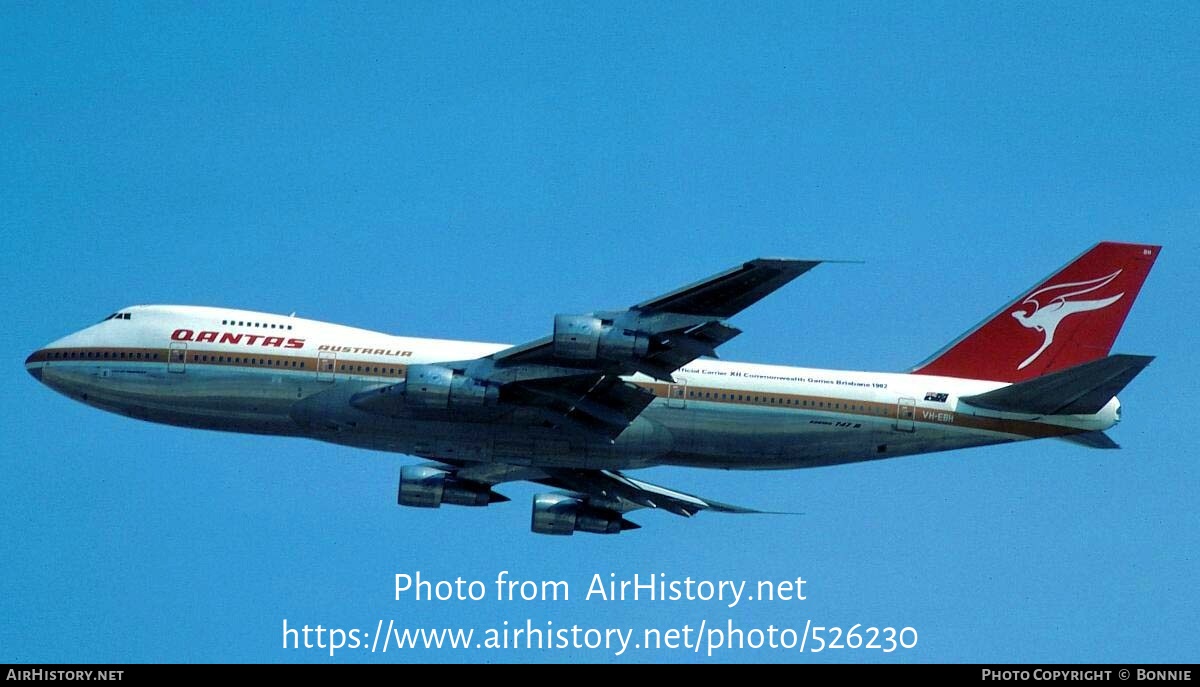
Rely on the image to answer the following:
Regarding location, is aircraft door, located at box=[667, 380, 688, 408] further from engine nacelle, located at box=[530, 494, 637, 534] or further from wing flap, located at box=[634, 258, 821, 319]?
engine nacelle, located at box=[530, 494, 637, 534]

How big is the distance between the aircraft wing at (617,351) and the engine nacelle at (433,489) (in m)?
7.27

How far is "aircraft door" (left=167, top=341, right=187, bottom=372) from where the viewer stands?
49.1 m

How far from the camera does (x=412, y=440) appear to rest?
48.2 m

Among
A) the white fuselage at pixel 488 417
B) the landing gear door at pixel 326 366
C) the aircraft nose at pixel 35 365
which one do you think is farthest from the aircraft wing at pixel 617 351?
the aircraft nose at pixel 35 365

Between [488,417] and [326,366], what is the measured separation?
507 centimetres

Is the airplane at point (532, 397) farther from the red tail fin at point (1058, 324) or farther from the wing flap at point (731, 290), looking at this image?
the wing flap at point (731, 290)

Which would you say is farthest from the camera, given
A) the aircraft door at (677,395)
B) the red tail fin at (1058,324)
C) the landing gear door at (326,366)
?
the red tail fin at (1058,324)

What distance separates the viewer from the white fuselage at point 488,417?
48406 millimetres

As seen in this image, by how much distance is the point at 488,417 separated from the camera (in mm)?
47500

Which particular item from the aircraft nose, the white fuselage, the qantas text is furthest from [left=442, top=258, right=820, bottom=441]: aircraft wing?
the aircraft nose

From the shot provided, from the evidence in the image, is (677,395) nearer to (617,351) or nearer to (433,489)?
Answer: (617,351)
